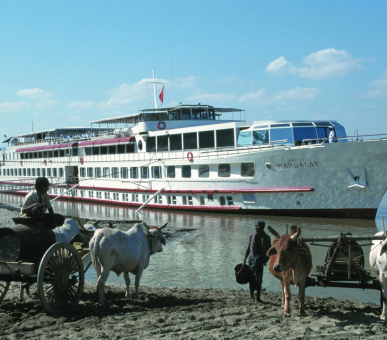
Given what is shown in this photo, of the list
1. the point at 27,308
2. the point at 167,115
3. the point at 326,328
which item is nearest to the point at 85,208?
the point at 167,115

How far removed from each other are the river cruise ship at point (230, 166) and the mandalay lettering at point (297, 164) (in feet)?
0.16

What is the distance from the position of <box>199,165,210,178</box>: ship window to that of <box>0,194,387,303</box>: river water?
2.28m

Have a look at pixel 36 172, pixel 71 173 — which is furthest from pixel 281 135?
pixel 36 172

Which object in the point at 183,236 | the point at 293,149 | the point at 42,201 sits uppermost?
the point at 293,149

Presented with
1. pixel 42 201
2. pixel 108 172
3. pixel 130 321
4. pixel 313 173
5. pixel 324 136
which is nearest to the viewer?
pixel 130 321

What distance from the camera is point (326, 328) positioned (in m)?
6.74

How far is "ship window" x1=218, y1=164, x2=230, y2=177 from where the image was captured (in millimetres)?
26356

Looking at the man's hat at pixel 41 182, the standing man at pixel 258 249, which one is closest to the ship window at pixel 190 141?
the standing man at pixel 258 249

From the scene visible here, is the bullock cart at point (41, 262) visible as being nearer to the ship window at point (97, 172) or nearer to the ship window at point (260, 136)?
the ship window at point (260, 136)

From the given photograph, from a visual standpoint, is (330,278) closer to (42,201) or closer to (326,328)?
(326,328)

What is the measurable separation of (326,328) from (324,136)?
19157 mm

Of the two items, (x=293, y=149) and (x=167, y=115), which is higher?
(x=167, y=115)

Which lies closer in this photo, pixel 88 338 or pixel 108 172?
pixel 88 338

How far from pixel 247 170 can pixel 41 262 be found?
19.2 meters
